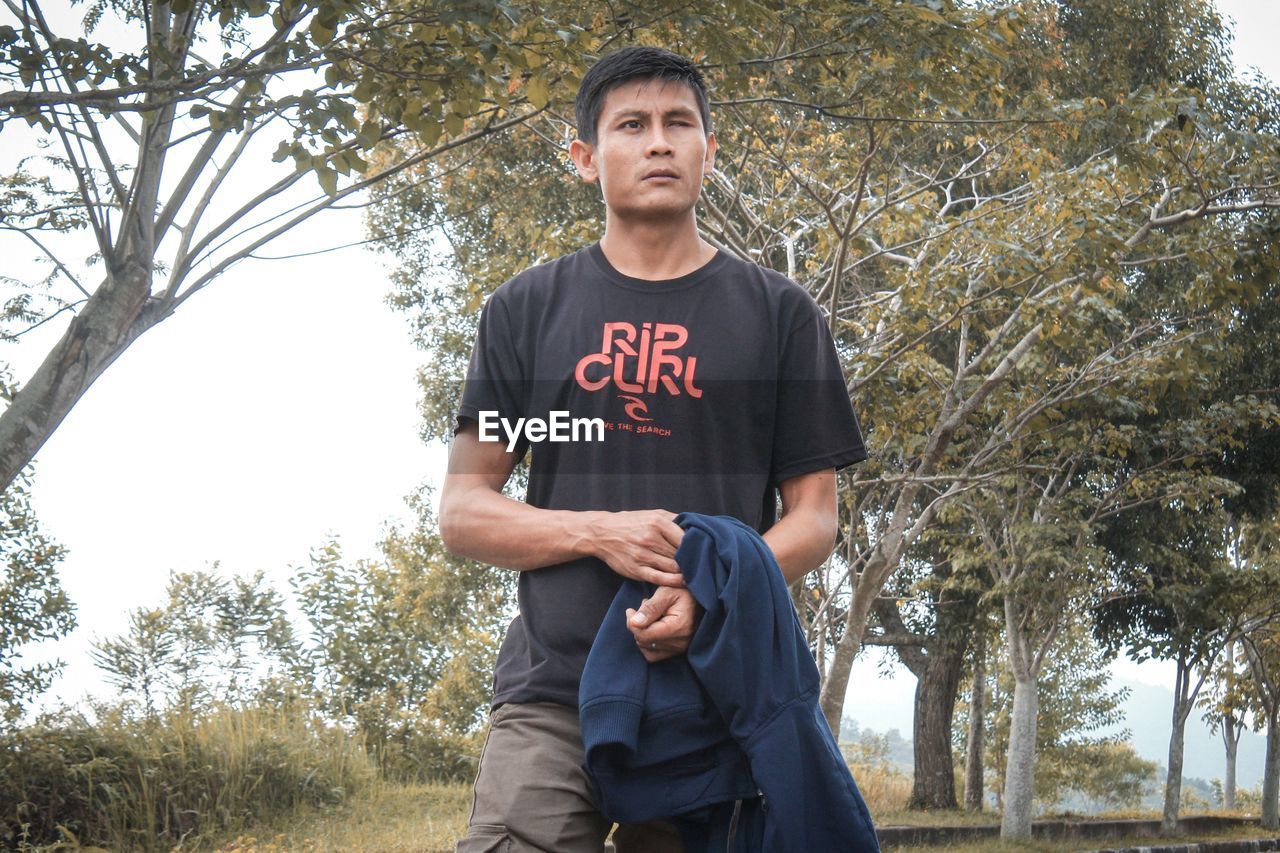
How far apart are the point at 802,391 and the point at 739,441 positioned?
0.50ft

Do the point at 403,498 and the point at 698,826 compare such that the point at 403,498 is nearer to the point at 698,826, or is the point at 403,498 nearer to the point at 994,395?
the point at 994,395

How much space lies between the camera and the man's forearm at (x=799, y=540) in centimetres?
204

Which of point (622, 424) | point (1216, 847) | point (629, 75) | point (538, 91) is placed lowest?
point (1216, 847)

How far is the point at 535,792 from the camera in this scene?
1.90 metres

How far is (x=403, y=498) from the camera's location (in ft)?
66.8

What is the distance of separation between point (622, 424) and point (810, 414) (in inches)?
13.1

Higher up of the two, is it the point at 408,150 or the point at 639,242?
the point at 408,150

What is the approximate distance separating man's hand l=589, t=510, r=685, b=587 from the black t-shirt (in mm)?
93

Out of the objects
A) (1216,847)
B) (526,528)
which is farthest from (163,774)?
(1216,847)

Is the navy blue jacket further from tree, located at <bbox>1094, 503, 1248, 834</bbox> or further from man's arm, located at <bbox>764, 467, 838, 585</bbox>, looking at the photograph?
tree, located at <bbox>1094, 503, 1248, 834</bbox>

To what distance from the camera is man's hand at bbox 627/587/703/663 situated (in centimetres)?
184

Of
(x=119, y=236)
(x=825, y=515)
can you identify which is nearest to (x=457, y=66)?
(x=119, y=236)

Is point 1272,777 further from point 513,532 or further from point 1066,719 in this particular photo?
point 513,532

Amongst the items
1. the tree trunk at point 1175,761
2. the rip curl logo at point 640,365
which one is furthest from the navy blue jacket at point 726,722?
the tree trunk at point 1175,761
